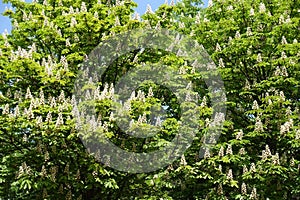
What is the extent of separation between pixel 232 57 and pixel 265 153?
3.93 metres

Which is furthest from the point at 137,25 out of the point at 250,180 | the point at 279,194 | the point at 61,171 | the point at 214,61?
the point at 279,194

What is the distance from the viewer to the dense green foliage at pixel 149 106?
1096 cm

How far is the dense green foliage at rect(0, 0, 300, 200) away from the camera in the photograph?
10961mm

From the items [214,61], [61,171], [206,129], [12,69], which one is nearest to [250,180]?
[206,129]

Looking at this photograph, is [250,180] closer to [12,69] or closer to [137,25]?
[137,25]

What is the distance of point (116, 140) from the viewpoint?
1112 cm

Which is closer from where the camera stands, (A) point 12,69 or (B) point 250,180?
(A) point 12,69

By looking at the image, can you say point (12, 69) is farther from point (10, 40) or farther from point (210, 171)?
point (210, 171)

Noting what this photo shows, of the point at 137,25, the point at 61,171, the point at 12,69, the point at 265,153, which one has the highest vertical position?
the point at 137,25

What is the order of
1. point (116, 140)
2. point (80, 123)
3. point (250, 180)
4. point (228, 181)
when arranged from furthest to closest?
point (250, 180), point (228, 181), point (116, 140), point (80, 123)

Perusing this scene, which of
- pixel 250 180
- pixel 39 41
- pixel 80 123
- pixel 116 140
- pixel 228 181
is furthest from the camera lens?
pixel 39 41

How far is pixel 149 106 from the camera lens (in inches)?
414

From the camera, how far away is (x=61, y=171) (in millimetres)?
11820

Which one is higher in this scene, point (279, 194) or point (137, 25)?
point (137, 25)
